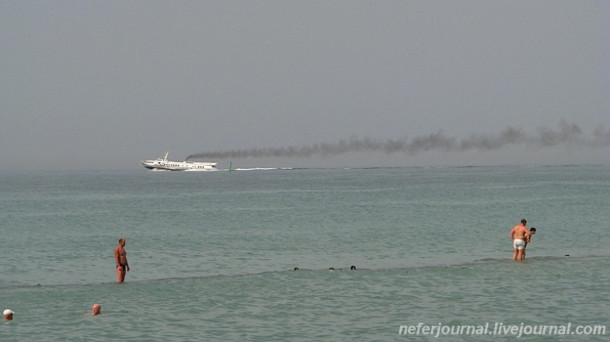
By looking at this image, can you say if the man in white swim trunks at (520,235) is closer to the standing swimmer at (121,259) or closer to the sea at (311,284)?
the sea at (311,284)

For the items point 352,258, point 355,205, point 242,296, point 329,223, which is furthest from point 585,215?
point 242,296

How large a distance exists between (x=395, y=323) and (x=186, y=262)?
23.1m

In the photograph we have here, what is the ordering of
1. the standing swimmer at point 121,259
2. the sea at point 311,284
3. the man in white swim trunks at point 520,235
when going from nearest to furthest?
the sea at point 311,284, the standing swimmer at point 121,259, the man in white swim trunks at point 520,235

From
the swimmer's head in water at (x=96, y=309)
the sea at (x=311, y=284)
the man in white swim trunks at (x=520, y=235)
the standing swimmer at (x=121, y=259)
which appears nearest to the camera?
the sea at (x=311, y=284)

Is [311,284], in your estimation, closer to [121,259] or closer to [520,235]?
[121,259]

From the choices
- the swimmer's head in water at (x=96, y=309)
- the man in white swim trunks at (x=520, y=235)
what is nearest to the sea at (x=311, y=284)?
the swimmer's head in water at (x=96, y=309)

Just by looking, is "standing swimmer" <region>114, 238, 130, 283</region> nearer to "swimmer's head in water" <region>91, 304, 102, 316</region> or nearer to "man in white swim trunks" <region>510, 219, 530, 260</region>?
"swimmer's head in water" <region>91, 304, 102, 316</region>

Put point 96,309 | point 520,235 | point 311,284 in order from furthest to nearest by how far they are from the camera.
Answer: point 520,235 → point 311,284 → point 96,309

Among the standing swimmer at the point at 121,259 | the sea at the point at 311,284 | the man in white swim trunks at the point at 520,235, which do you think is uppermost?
the man in white swim trunks at the point at 520,235

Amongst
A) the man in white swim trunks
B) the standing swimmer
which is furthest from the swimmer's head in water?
the man in white swim trunks

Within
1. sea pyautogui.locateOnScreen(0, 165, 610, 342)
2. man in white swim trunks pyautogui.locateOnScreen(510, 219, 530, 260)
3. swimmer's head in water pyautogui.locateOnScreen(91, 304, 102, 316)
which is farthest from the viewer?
man in white swim trunks pyautogui.locateOnScreen(510, 219, 530, 260)

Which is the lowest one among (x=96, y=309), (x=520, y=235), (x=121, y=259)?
(x=96, y=309)

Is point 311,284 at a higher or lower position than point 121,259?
lower

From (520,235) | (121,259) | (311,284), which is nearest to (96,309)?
(121,259)
